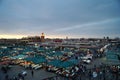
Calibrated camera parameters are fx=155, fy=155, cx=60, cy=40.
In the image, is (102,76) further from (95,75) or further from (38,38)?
(38,38)

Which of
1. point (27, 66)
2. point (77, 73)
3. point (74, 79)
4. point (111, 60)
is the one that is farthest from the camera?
point (27, 66)

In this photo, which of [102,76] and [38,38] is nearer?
[102,76]

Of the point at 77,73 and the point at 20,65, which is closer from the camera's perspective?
the point at 77,73

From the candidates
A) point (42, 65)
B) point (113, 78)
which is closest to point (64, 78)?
point (113, 78)

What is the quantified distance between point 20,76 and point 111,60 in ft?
15.2

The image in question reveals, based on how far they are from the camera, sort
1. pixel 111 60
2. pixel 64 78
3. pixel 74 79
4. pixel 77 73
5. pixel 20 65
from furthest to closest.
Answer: pixel 20 65
pixel 111 60
pixel 77 73
pixel 64 78
pixel 74 79

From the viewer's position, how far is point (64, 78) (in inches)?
248

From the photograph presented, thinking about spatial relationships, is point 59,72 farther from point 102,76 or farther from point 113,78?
point 113,78

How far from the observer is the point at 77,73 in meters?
6.73

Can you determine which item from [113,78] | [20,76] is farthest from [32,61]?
[113,78]

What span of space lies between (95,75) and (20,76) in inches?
126

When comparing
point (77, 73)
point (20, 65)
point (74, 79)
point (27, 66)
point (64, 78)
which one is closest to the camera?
point (74, 79)

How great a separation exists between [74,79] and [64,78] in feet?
1.75

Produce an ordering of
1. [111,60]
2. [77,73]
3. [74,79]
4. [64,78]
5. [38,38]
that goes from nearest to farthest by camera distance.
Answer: [74,79] → [64,78] → [77,73] → [111,60] → [38,38]
